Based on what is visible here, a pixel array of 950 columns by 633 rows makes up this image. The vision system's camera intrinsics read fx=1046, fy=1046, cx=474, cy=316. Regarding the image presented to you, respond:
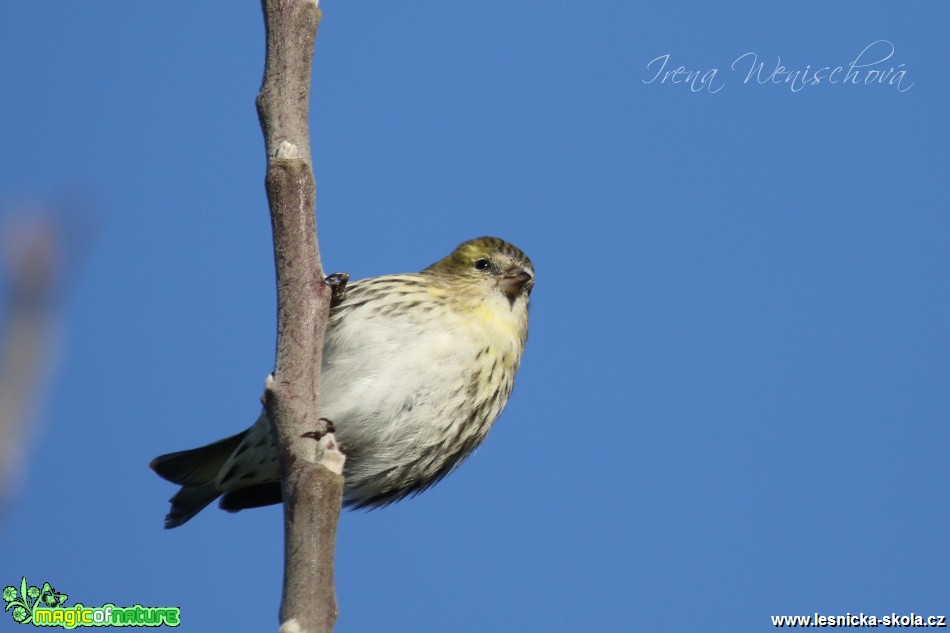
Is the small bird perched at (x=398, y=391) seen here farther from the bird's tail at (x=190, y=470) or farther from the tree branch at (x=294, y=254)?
the tree branch at (x=294, y=254)

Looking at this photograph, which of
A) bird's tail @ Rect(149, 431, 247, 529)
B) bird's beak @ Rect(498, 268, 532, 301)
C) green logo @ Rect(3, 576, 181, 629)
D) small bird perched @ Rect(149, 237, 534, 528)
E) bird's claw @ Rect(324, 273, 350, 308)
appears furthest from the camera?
bird's beak @ Rect(498, 268, 532, 301)

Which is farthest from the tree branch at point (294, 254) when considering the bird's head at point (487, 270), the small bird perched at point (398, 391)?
the bird's head at point (487, 270)

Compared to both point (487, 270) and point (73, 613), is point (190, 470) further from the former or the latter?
point (73, 613)

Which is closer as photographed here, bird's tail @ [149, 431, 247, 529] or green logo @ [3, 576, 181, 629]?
green logo @ [3, 576, 181, 629]

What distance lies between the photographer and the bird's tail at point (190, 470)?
6.02 m

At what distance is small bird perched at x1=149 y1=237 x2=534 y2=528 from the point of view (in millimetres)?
5316

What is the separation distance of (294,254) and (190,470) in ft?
10.9

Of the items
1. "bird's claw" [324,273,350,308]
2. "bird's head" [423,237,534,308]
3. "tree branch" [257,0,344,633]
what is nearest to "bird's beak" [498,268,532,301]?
"bird's head" [423,237,534,308]

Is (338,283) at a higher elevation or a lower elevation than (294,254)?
higher

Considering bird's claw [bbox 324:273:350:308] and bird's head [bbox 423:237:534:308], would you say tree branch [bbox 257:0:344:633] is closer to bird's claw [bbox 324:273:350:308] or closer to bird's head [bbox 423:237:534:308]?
bird's claw [bbox 324:273:350:308]

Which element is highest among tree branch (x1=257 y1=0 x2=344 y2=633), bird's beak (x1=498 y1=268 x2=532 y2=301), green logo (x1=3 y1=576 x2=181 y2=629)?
bird's beak (x1=498 y1=268 x2=532 y2=301)

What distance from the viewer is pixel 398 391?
5293mm

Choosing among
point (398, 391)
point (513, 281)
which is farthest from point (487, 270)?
point (398, 391)

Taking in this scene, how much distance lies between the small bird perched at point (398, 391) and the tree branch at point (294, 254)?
2.00 metres
